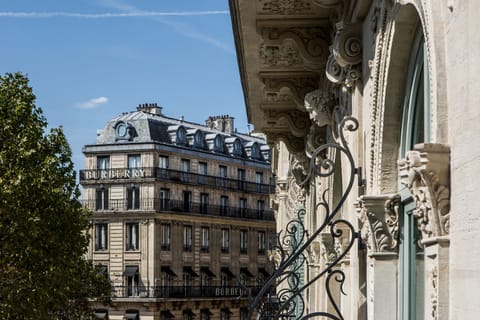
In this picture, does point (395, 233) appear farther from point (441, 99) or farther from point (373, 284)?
point (441, 99)

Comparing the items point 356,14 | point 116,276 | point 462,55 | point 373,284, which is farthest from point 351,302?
point 116,276

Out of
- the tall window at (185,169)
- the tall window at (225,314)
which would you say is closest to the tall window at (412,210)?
the tall window at (185,169)

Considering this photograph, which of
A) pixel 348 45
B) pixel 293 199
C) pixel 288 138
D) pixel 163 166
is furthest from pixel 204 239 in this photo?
pixel 348 45

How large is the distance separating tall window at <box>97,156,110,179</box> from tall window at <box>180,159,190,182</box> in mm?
5158

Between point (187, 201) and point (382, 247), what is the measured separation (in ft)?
228

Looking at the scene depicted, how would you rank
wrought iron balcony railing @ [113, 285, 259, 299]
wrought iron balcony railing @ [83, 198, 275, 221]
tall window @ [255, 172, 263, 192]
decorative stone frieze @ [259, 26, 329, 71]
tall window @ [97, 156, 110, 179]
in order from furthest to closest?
tall window @ [255, 172, 263, 192] → tall window @ [97, 156, 110, 179] → wrought iron balcony railing @ [83, 198, 275, 221] → wrought iron balcony railing @ [113, 285, 259, 299] → decorative stone frieze @ [259, 26, 329, 71]

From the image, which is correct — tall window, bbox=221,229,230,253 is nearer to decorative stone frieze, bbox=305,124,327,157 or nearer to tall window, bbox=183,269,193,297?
tall window, bbox=183,269,193,297

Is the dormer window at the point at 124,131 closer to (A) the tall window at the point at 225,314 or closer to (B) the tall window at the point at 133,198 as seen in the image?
(B) the tall window at the point at 133,198

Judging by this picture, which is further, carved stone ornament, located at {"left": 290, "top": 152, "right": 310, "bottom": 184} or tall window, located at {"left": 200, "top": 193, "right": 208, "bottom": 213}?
tall window, located at {"left": 200, "top": 193, "right": 208, "bottom": 213}

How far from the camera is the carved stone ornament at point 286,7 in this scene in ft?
24.3

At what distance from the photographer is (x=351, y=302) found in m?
6.20

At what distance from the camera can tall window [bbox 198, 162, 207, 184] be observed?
76.3 meters

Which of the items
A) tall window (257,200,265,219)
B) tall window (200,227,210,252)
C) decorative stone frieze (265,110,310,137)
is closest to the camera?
decorative stone frieze (265,110,310,137)

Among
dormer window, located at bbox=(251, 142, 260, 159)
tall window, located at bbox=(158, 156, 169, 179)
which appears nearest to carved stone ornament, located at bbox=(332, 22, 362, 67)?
tall window, located at bbox=(158, 156, 169, 179)
